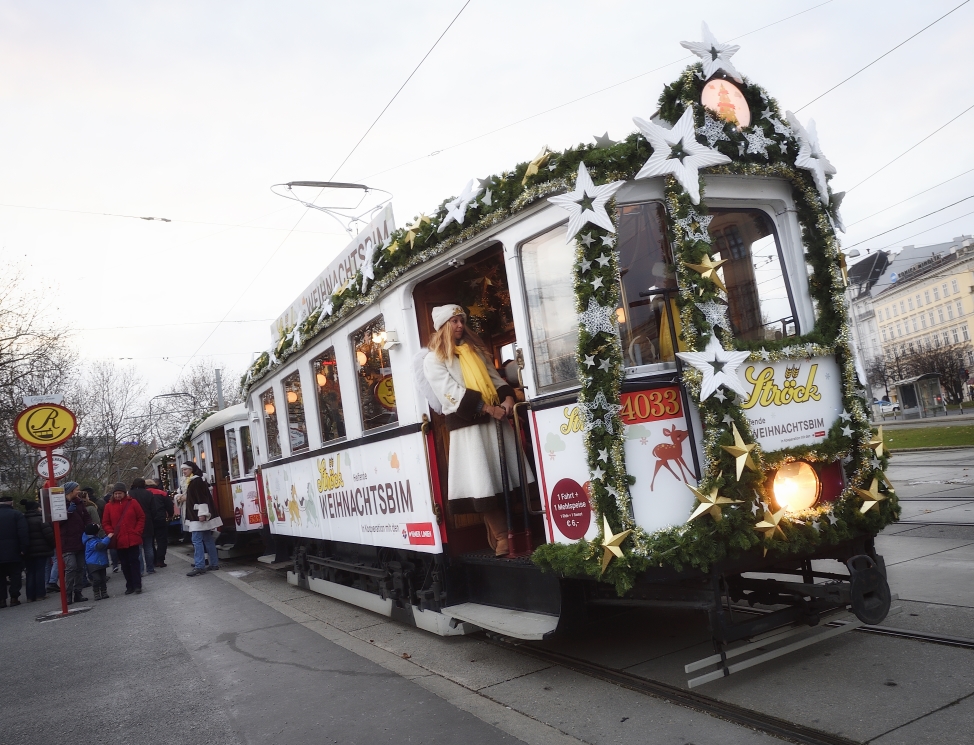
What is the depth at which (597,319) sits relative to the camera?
14.3ft

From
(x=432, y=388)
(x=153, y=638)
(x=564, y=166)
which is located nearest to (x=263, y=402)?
(x=153, y=638)

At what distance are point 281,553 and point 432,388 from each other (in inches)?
259

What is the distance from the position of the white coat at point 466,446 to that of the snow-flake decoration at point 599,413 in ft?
4.83

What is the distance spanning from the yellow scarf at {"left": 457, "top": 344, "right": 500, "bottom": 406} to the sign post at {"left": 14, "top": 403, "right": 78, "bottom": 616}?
6.82 meters

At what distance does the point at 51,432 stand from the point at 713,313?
9101 millimetres

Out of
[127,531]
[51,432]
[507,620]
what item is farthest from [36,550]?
[507,620]

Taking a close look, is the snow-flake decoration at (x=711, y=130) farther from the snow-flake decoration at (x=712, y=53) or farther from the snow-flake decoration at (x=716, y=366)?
the snow-flake decoration at (x=716, y=366)

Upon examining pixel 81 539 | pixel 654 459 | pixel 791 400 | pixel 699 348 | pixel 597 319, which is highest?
pixel 597 319

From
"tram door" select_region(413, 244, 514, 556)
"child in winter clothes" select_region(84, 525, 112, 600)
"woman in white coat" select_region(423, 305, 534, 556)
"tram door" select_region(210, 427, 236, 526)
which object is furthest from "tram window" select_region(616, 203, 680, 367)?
"tram door" select_region(210, 427, 236, 526)

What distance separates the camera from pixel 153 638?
7.73 meters

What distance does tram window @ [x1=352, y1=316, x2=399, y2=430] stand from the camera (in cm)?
667

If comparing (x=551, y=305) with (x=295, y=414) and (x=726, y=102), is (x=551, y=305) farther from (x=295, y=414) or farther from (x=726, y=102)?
(x=295, y=414)

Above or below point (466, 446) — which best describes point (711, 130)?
above

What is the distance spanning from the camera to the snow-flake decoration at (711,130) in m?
4.50
